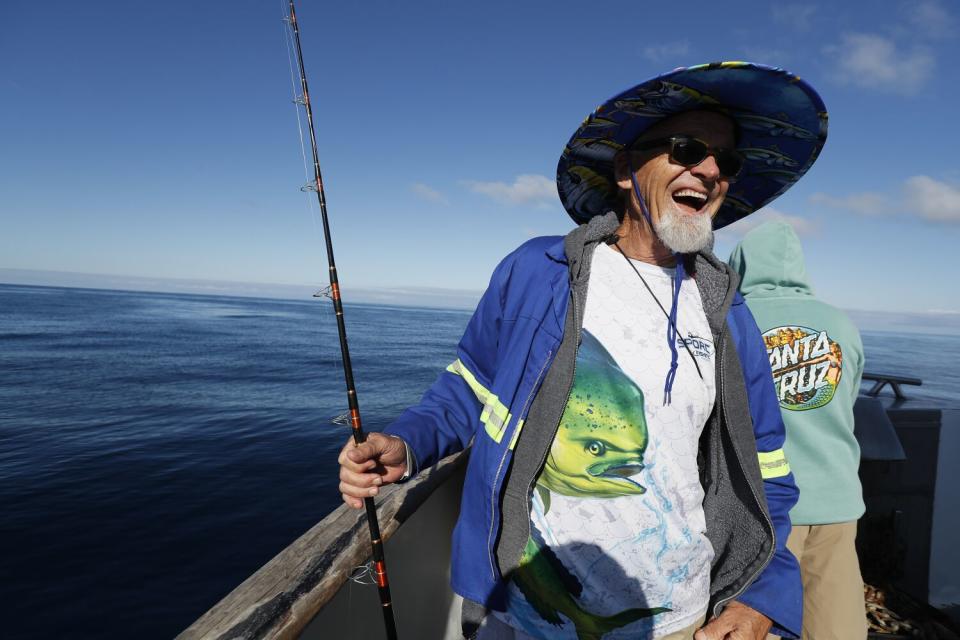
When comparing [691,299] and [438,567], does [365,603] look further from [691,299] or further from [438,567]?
[691,299]

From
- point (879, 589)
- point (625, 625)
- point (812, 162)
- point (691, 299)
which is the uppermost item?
point (812, 162)

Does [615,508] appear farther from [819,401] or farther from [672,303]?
[819,401]

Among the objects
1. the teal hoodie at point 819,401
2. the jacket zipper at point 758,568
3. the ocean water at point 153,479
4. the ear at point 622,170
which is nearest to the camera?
the jacket zipper at point 758,568

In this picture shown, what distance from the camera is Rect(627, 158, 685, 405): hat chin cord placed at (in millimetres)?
1512

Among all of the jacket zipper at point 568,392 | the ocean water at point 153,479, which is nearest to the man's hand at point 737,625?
the jacket zipper at point 568,392

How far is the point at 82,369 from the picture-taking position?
25.2m

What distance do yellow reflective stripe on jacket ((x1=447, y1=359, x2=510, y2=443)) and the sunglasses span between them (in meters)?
1.15

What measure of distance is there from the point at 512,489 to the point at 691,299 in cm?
Result: 99

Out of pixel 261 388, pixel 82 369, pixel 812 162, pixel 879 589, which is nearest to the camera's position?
pixel 812 162

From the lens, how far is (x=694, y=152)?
1.74 meters

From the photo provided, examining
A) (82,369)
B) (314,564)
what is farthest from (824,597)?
(82,369)

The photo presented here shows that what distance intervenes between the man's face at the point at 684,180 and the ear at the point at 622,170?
2.2 inches

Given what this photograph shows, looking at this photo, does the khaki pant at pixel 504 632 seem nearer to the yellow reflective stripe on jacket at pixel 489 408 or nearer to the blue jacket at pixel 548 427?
the blue jacket at pixel 548 427

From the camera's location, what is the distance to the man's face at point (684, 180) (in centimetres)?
170
